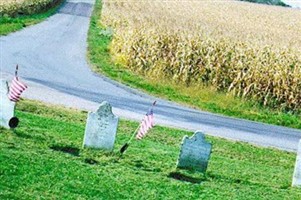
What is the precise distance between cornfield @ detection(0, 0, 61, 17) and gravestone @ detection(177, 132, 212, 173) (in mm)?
34350

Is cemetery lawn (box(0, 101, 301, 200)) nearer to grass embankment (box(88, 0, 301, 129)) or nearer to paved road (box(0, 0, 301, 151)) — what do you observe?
paved road (box(0, 0, 301, 151))

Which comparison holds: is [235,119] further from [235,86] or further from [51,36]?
[51,36]

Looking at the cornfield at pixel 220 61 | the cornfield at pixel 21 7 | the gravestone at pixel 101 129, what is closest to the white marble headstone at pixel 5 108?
the gravestone at pixel 101 129

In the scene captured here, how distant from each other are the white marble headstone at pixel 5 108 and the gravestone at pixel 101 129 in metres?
1.58

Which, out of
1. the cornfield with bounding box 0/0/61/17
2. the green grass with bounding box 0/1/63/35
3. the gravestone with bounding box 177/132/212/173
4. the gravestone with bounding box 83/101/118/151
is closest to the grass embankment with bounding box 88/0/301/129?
the gravestone with bounding box 177/132/212/173

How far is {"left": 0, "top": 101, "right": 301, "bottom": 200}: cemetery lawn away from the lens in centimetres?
1107

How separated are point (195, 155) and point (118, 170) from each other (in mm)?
1620

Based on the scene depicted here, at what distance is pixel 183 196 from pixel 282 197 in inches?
73.3

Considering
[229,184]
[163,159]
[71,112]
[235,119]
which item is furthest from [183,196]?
[235,119]

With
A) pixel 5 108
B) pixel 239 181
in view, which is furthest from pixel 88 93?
pixel 239 181

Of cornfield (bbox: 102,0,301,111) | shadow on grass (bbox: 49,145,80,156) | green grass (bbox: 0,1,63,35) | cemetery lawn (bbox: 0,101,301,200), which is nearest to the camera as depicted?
cemetery lawn (bbox: 0,101,301,200)

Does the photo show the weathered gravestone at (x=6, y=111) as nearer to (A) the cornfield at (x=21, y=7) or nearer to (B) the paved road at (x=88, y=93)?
(B) the paved road at (x=88, y=93)

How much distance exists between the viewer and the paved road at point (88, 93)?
19.4 meters

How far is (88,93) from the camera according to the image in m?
22.0
